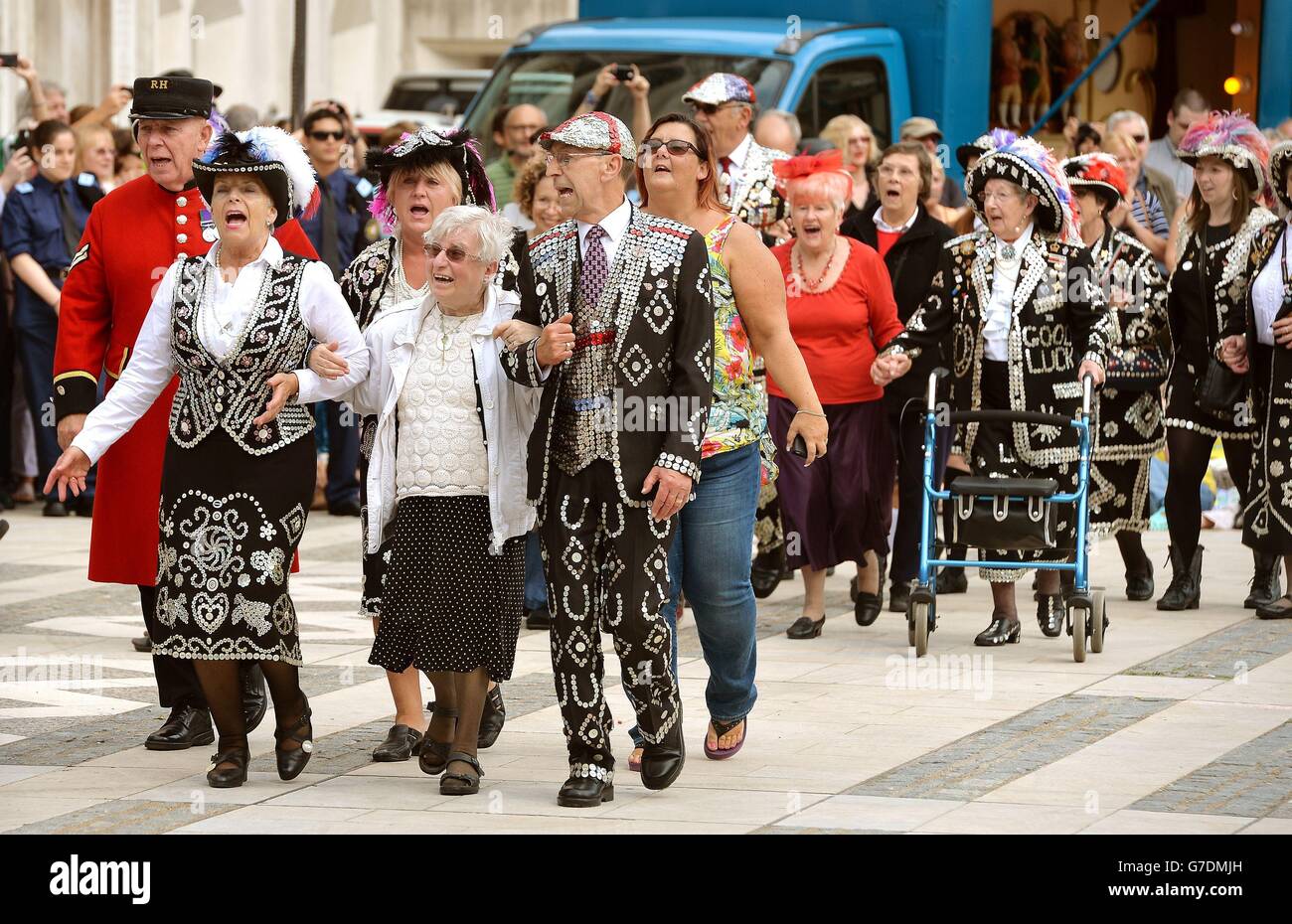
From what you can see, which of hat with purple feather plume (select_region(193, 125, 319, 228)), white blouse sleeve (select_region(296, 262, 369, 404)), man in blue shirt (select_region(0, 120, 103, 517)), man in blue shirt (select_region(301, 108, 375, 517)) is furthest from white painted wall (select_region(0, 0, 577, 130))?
white blouse sleeve (select_region(296, 262, 369, 404))

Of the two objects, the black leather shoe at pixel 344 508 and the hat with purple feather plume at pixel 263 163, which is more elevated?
the hat with purple feather plume at pixel 263 163

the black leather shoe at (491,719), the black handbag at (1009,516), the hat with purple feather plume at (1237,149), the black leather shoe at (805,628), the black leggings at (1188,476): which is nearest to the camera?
the black leather shoe at (491,719)

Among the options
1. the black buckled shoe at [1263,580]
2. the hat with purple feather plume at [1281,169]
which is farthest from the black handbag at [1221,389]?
the hat with purple feather plume at [1281,169]

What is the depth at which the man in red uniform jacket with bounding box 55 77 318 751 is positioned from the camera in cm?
756

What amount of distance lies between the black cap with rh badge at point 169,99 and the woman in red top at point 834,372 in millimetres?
3211

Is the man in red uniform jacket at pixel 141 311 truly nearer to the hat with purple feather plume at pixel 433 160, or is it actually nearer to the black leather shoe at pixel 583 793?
the hat with purple feather plume at pixel 433 160

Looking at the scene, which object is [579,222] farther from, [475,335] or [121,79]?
[121,79]

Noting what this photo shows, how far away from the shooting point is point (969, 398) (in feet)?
32.0

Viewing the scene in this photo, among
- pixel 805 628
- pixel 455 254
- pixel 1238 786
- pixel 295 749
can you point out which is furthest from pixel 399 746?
pixel 805 628

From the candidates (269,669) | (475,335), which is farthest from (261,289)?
(269,669)

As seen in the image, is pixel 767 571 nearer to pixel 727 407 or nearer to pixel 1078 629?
pixel 1078 629

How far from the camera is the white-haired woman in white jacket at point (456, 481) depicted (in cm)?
680

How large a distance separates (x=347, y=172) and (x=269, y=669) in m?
7.72

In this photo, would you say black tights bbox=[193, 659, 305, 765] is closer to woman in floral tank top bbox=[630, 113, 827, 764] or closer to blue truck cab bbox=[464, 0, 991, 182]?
woman in floral tank top bbox=[630, 113, 827, 764]
